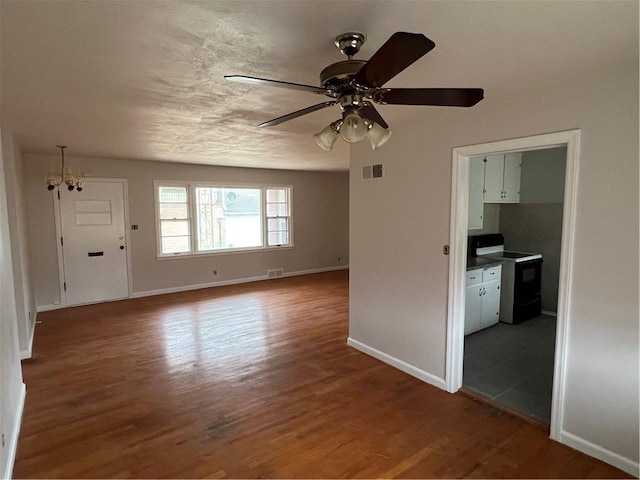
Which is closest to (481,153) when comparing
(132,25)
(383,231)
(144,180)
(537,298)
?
(383,231)

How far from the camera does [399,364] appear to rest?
3.55 m

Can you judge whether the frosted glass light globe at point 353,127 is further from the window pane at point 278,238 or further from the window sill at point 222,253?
the window pane at point 278,238

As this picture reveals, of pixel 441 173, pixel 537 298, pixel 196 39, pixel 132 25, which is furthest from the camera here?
pixel 537 298

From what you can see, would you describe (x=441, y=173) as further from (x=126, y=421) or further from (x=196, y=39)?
(x=126, y=421)

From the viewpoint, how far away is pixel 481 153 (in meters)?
2.78

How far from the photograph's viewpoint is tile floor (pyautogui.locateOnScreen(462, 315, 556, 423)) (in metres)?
2.94

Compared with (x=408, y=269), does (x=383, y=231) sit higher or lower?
higher

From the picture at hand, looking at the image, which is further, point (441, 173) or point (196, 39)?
point (441, 173)

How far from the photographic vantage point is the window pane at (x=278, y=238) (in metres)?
8.00

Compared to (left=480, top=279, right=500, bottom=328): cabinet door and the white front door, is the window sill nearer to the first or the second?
the white front door

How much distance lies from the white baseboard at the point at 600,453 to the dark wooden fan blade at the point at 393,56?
257cm

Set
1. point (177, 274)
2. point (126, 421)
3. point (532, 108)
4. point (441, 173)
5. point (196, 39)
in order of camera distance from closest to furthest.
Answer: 1. point (196, 39)
2. point (532, 108)
3. point (126, 421)
4. point (441, 173)
5. point (177, 274)

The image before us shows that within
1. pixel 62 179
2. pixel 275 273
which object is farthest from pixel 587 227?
pixel 275 273

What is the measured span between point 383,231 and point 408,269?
1.53ft
